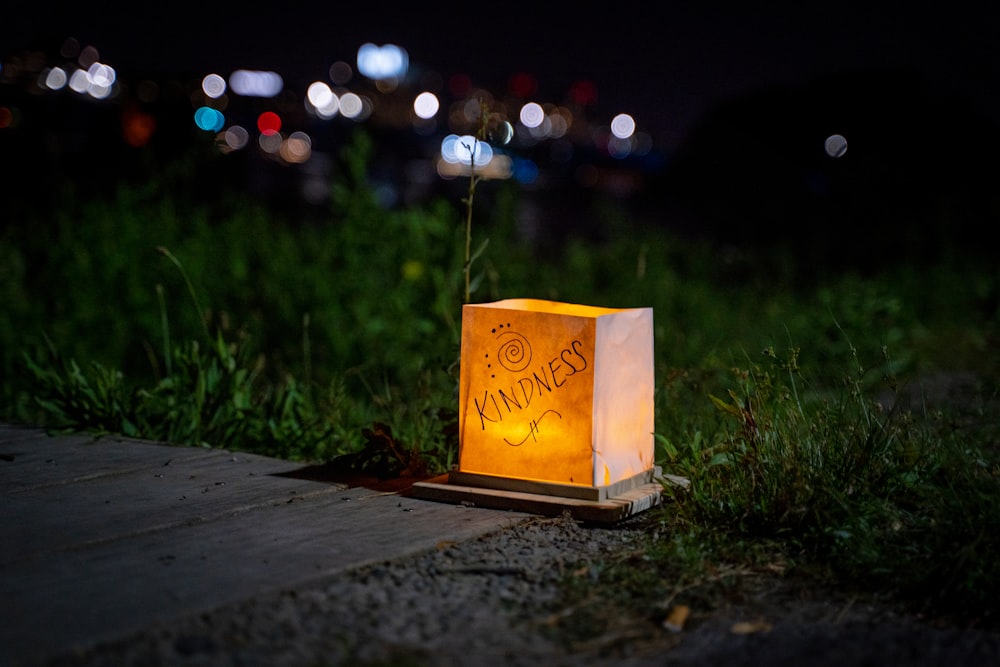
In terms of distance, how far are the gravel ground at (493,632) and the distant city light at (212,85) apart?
13.3 metres

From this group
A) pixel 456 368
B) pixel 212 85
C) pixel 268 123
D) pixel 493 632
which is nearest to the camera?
pixel 493 632

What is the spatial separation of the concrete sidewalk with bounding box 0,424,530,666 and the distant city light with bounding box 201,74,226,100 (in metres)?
11.8

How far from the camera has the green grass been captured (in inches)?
122

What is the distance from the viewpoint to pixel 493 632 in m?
2.50

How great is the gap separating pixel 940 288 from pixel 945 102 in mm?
12776

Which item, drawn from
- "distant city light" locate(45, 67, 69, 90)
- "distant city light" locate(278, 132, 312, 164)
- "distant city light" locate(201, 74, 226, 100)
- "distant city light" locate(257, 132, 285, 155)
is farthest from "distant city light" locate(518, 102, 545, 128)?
"distant city light" locate(257, 132, 285, 155)

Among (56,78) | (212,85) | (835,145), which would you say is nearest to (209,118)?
(56,78)

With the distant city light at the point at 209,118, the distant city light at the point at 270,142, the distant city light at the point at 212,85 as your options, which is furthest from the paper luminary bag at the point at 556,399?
the distant city light at the point at 270,142

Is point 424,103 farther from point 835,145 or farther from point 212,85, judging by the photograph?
point 212,85

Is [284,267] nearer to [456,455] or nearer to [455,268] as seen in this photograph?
[455,268]

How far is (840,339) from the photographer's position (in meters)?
7.54

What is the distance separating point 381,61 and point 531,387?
622 inches

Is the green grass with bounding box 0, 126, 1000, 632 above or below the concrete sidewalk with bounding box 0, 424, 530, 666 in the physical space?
above

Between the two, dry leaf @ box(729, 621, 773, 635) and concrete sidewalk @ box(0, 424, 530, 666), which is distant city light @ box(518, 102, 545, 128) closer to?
concrete sidewalk @ box(0, 424, 530, 666)
